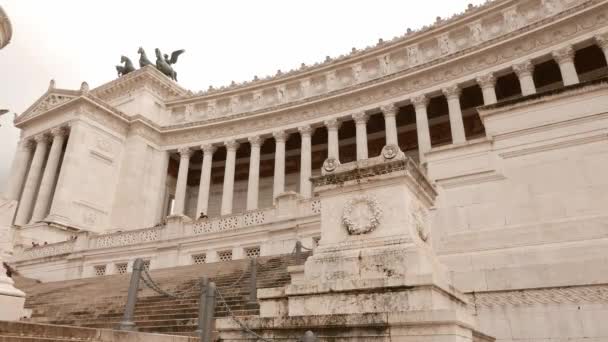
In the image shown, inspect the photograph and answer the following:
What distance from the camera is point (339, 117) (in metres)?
41.8

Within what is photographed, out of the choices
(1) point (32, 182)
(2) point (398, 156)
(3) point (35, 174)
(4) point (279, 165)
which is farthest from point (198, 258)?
(3) point (35, 174)

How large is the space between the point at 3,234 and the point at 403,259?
8104mm

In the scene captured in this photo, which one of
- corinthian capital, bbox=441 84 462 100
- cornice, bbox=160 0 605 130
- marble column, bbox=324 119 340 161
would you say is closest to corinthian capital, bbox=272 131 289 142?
cornice, bbox=160 0 605 130

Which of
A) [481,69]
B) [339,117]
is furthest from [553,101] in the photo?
[339,117]

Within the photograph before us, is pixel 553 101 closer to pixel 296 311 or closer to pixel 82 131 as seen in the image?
pixel 296 311

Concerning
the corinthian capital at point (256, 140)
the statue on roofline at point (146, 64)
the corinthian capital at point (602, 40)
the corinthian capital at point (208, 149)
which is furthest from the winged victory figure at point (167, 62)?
the corinthian capital at point (602, 40)

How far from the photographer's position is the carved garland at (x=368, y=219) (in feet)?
23.6

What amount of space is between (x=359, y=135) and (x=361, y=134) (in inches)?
8.0

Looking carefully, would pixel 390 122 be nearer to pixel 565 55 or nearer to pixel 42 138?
pixel 565 55

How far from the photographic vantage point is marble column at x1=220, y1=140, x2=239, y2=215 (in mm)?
41653

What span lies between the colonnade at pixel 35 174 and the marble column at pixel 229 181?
1561cm

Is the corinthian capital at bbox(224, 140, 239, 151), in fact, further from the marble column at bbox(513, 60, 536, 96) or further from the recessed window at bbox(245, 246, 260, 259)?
the marble column at bbox(513, 60, 536, 96)

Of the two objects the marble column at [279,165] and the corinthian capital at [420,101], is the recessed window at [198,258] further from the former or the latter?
the corinthian capital at [420,101]

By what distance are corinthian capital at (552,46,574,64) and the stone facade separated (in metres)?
0.10
